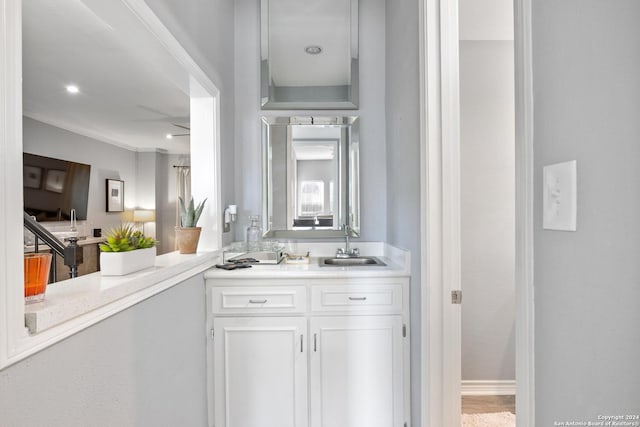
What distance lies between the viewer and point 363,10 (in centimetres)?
242

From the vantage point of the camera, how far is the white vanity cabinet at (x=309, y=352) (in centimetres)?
178

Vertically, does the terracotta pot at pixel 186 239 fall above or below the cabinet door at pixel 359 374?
above

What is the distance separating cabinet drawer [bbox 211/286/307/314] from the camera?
5.90ft

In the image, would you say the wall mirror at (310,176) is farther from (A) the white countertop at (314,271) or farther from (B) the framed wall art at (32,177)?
(B) the framed wall art at (32,177)

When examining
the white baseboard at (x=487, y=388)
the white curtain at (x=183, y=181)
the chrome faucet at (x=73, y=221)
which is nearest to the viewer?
the white baseboard at (x=487, y=388)

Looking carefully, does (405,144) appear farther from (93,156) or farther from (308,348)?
(93,156)

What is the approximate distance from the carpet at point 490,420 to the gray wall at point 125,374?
1.56 meters

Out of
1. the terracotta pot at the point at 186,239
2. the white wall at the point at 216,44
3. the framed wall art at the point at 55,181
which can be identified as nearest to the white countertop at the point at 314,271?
the terracotta pot at the point at 186,239

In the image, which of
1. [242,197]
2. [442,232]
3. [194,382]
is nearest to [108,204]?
[242,197]

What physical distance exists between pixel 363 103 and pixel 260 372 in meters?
1.90

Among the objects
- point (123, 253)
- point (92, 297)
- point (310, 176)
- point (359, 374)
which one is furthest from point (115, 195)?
point (92, 297)

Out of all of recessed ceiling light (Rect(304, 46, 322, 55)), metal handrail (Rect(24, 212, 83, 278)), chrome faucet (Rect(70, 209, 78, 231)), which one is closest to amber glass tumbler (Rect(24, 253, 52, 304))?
metal handrail (Rect(24, 212, 83, 278))

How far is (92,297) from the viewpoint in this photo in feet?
2.93

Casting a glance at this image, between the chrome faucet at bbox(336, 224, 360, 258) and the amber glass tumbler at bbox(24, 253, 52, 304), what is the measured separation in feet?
5.60
